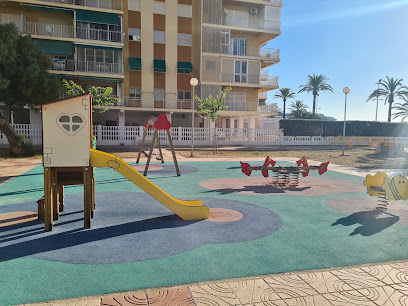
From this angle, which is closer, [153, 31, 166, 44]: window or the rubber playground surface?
the rubber playground surface

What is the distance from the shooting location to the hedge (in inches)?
1619

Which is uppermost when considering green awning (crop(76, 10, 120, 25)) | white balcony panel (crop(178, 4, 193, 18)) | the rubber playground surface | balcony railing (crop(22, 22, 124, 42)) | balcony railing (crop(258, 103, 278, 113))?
white balcony panel (crop(178, 4, 193, 18))

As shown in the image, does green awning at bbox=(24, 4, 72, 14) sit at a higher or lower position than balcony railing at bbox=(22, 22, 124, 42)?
higher

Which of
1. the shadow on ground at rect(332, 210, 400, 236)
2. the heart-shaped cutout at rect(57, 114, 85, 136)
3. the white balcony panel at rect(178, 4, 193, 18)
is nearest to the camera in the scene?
the heart-shaped cutout at rect(57, 114, 85, 136)

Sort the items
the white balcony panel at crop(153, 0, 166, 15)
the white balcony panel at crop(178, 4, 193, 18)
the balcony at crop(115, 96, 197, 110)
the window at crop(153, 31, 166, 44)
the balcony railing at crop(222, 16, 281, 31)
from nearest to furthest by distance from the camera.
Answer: the white balcony panel at crop(153, 0, 166, 15) → the balcony at crop(115, 96, 197, 110) → the window at crop(153, 31, 166, 44) → the white balcony panel at crop(178, 4, 193, 18) → the balcony railing at crop(222, 16, 281, 31)

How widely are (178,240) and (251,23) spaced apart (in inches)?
1401

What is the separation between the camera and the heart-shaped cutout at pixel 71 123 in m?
5.41

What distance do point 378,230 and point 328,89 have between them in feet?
204

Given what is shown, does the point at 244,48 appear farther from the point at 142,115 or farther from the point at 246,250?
the point at 246,250

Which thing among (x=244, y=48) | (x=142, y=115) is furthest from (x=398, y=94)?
(x=142, y=115)

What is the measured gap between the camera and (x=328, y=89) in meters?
62.1

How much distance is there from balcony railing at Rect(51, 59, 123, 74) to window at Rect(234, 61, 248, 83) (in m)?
13.2

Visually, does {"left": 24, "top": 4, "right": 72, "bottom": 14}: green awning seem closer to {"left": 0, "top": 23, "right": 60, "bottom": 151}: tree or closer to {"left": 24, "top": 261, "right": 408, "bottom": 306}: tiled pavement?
{"left": 0, "top": 23, "right": 60, "bottom": 151}: tree

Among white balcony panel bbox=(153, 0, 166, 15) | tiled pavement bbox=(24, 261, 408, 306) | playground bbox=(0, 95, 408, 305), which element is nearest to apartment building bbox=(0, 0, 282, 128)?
white balcony panel bbox=(153, 0, 166, 15)
